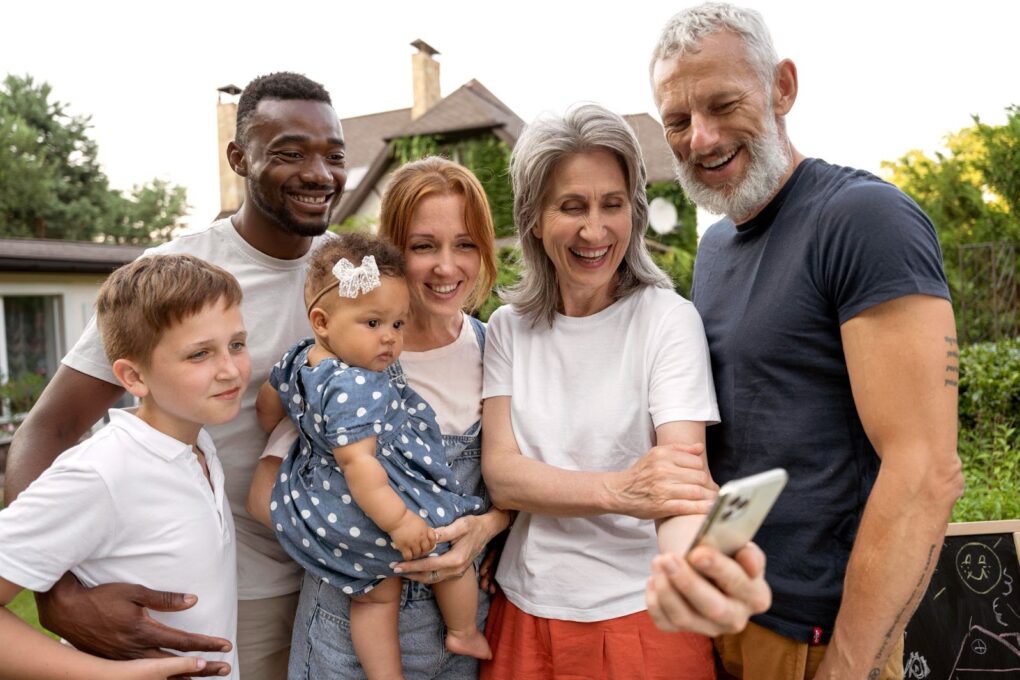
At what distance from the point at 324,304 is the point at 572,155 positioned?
0.80 m

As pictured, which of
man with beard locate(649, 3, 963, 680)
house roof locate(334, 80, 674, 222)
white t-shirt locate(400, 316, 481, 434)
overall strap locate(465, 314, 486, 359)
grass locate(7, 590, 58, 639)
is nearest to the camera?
man with beard locate(649, 3, 963, 680)

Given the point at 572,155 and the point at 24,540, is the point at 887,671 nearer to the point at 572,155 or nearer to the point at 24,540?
the point at 572,155

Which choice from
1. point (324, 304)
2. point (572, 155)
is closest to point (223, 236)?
point (324, 304)

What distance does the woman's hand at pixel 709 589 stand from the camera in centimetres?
122

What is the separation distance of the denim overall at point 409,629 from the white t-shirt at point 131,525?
0.22 m

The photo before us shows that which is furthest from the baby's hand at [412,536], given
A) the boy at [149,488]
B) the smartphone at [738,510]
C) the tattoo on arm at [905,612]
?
the tattoo on arm at [905,612]

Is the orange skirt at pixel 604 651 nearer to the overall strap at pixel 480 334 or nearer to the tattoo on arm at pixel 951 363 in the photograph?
the overall strap at pixel 480 334

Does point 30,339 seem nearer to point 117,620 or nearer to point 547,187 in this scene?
point 117,620

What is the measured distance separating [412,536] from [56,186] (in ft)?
106

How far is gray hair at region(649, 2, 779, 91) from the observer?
2084mm

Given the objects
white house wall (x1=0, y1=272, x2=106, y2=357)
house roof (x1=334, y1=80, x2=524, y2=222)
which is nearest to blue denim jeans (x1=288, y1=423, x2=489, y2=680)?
white house wall (x1=0, y1=272, x2=106, y2=357)

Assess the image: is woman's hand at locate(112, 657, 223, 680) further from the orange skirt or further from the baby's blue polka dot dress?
the orange skirt

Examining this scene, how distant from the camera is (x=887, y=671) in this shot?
1.97 metres

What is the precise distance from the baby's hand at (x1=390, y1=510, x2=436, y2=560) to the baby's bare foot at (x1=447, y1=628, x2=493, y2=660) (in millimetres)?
320
